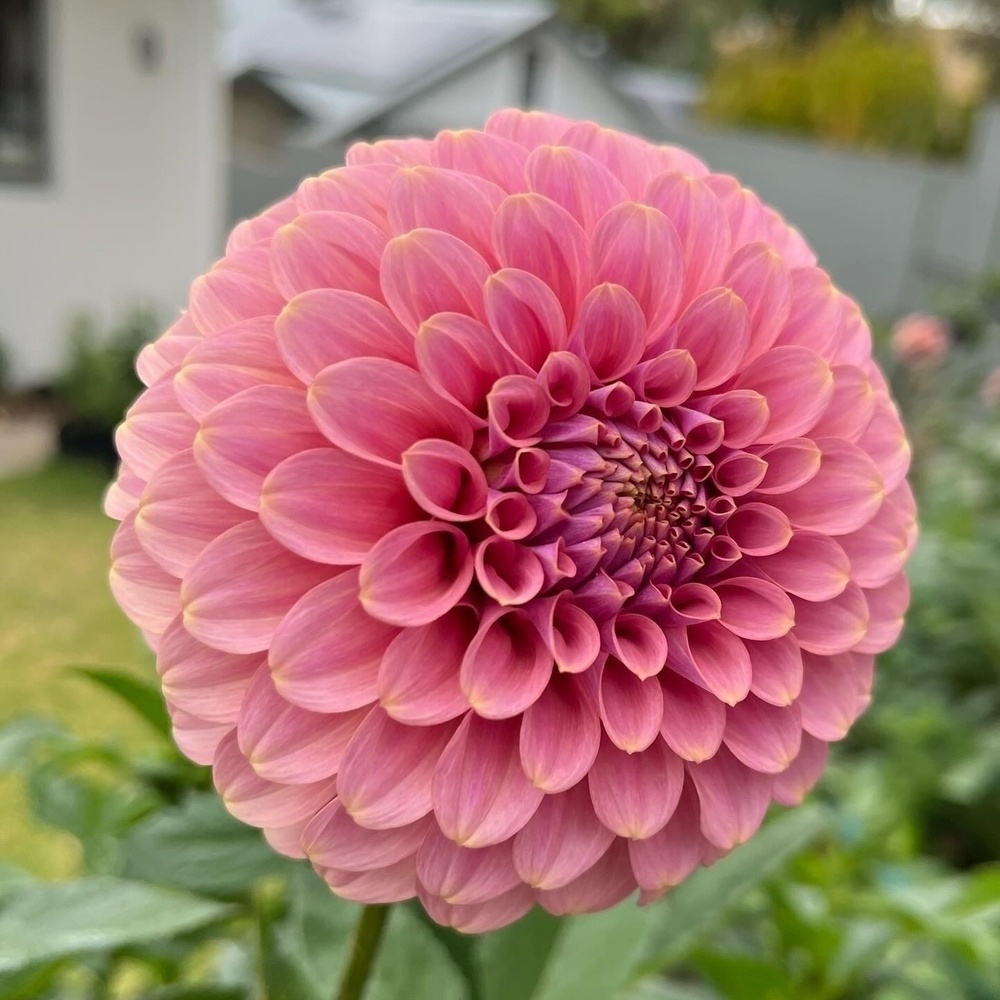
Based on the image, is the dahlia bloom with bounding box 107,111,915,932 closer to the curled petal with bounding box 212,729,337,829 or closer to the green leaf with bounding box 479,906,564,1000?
the curled petal with bounding box 212,729,337,829

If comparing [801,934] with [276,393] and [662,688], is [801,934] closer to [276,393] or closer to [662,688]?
[662,688]

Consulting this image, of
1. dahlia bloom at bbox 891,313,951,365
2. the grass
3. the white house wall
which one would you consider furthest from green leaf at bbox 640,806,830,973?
the white house wall

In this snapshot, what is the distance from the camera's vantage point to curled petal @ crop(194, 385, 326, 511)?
1.01ft

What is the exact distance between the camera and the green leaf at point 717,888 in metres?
0.57

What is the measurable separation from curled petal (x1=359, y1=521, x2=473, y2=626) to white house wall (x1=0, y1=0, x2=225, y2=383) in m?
3.70

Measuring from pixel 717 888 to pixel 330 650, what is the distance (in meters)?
0.37

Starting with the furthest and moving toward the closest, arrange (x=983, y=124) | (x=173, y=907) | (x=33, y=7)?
(x=983, y=124), (x=33, y=7), (x=173, y=907)

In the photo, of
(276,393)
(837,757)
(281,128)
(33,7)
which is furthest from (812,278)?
(281,128)

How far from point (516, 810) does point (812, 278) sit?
0.23 meters

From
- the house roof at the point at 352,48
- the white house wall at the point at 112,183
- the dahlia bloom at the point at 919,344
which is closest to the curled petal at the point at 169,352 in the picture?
the dahlia bloom at the point at 919,344

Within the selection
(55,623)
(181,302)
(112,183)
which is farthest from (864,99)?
(55,623)

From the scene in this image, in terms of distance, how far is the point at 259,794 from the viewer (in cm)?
33

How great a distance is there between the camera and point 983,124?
3.59 metres

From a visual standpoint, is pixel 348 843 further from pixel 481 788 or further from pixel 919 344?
pixel 919 344
